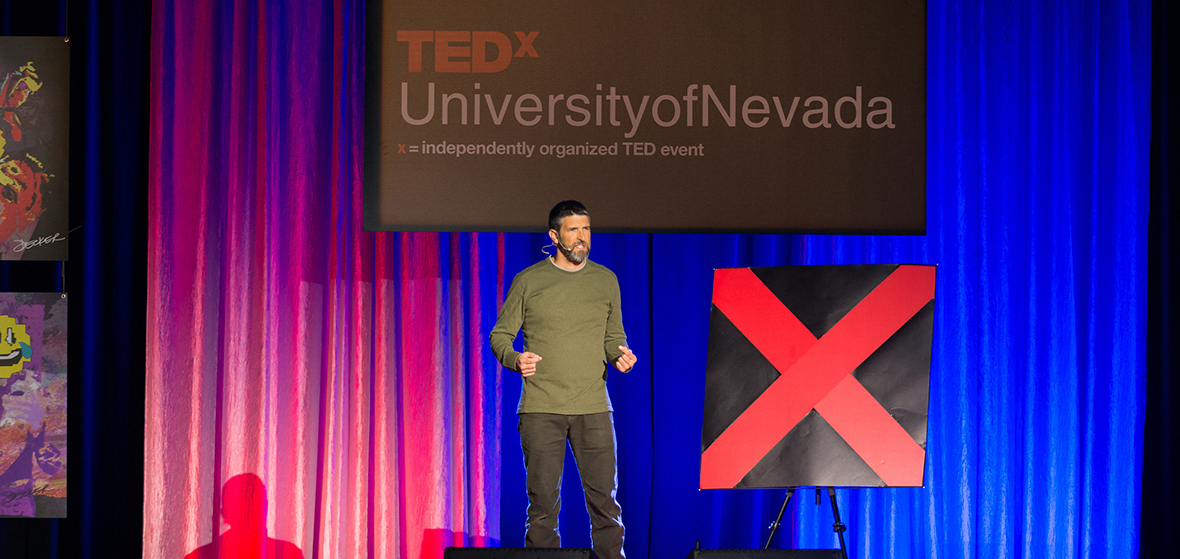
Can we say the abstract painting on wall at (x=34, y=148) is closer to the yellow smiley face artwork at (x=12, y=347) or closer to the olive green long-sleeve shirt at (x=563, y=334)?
the yellow smiley face artwork at (x=12, y=347)

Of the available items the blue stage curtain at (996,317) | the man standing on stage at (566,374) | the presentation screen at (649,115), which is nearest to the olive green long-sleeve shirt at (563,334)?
the man standing on stage at (566,374)

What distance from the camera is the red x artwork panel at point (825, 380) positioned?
3.16 meters

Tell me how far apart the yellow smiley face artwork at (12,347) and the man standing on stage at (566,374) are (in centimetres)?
221

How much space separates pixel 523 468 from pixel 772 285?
135 centimetres

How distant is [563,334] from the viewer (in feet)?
9.55

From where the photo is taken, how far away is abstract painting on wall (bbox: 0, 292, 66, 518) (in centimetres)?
347

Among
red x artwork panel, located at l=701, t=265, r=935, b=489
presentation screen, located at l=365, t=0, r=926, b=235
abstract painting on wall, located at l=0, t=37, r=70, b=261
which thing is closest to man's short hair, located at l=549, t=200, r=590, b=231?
presentation screen, located at l=365, t=0, r=926, b=235

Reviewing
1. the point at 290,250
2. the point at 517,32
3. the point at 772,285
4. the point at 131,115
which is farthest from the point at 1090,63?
the point at 131,115

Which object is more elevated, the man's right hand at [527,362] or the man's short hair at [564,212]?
the man's short hair at [564,212]

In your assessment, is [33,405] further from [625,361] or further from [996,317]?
[996,317]

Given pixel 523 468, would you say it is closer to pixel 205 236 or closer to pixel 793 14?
pixel 205 236

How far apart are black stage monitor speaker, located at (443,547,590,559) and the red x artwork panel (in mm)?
823
